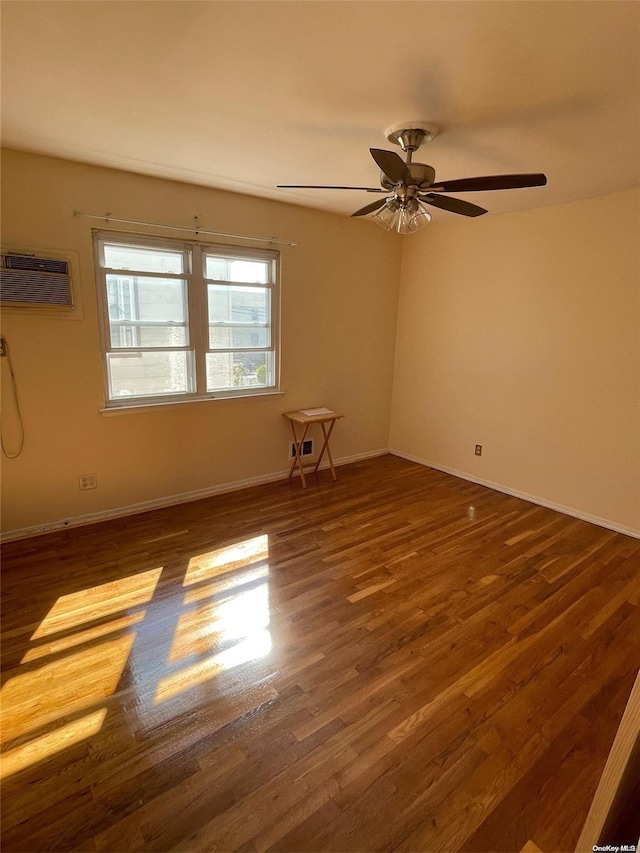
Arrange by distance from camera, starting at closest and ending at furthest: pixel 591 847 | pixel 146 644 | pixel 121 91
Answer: pixel 591 847
pixel 121 91
pixel 146 644

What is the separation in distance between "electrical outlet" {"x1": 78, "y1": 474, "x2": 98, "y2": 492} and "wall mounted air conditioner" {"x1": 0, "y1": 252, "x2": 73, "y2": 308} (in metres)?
1.24

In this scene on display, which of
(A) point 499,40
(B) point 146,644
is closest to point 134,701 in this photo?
(B) point 146,644

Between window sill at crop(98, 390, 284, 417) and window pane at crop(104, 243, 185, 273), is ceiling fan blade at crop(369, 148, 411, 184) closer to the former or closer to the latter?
window pane at crop(104, 243, 185, 273)

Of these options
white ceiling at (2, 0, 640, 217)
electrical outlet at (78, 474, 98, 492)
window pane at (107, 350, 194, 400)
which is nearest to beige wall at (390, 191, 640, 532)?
white ceiling at (2, 0, 640, 217)

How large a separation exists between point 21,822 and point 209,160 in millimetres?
3335

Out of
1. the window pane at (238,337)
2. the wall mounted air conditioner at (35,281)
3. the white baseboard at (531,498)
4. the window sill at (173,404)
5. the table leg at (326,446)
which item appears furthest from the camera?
the table leg at (326,446)

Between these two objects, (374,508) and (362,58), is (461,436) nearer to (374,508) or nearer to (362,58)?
(374,508)

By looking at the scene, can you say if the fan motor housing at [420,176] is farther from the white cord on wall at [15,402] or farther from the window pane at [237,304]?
the white cord on wall at [15,402]

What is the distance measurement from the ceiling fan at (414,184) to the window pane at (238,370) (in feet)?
5.87

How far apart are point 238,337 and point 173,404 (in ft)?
2.77

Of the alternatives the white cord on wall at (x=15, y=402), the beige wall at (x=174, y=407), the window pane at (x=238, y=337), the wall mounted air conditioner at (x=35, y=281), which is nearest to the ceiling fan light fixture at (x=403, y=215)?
the beige wall at (x=174, y=407)

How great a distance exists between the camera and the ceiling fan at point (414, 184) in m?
2.01

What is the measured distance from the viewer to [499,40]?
1.54 meters

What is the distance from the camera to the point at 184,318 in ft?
11.5
